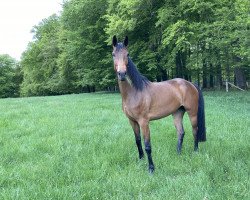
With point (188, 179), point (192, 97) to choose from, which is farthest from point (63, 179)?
point (192, 97)

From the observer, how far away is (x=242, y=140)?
7.33m

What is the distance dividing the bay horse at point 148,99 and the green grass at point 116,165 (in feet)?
1.72

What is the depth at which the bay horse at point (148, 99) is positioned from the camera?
5.45m

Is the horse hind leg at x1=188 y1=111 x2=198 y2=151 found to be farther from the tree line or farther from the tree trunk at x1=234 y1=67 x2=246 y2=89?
the tree trunk at x1=234 y1=67 x2=246 y2=89

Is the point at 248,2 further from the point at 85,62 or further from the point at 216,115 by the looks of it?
the point at 85,62

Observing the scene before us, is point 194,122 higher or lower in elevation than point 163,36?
lower

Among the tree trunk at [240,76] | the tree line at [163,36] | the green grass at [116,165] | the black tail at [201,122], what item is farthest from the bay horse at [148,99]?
the tree trunk at [240,76]

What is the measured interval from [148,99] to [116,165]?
136cm

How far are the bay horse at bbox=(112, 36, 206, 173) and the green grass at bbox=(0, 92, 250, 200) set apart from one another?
0.52 metres

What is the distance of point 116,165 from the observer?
18.6 ft

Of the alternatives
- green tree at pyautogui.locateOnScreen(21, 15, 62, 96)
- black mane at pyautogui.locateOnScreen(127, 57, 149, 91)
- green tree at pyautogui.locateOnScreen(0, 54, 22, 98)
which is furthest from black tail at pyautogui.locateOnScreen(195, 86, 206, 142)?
green tree at pyautogui.locateOnScreen(0, 54, 22, 98)

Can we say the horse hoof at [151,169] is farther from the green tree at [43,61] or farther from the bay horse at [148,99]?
the green tree at [43,61]

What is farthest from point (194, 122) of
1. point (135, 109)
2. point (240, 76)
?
point (240, 76)

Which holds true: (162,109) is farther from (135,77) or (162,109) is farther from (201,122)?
(201,122)
